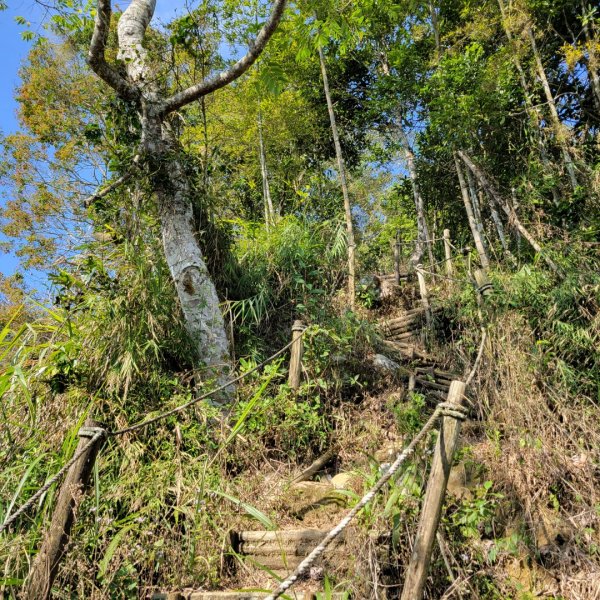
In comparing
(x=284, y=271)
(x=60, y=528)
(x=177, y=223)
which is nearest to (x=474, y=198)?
(x=284, y=271)

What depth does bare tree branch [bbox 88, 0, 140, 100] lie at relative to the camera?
12.4 feet

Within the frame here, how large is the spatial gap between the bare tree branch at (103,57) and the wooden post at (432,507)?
4023mm

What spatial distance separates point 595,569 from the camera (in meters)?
2.52

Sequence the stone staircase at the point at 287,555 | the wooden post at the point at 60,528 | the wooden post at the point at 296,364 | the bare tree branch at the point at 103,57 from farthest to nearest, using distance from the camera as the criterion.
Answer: the wooden post at the point at 296,364, the bare tree branch at the point at 103,57, the stone staircase at the point at 287,555, the wooden post at the point at 60,528

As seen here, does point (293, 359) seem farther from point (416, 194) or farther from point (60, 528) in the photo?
point (416, 194)

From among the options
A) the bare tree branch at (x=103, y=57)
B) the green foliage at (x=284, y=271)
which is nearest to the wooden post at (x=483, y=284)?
the green foliage at (x=284, y=271)

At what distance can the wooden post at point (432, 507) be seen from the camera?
2.04 metres

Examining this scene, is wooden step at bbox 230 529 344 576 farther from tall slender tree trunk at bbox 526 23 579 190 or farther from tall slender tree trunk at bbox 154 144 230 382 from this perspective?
tall slender tree trunk at bbox 526 23 579 190

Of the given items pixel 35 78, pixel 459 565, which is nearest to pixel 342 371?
pixel 459 565

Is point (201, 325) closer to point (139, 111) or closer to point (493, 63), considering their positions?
point (139, 111)

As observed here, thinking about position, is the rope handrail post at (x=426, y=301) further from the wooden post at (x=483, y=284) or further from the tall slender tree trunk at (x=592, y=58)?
the tall slender tree trunk at (x=592, y=58)

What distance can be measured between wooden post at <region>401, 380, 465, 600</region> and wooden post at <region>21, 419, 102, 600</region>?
1.56 metres

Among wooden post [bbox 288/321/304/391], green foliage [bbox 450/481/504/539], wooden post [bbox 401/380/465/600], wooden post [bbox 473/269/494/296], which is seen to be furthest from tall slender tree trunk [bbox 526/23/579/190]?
wooden post [bbox 401/380/465/600]

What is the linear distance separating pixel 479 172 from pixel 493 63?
2.02m
